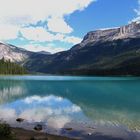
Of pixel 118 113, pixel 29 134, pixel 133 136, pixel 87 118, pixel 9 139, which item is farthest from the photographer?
pixel 118 113

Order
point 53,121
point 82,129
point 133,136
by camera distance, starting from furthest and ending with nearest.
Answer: point 53,121
point 82,129
point 133,136

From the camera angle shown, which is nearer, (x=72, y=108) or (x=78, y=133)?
(x=78, y=133)

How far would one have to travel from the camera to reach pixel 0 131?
22.5 metres

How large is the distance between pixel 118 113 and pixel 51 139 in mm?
24386

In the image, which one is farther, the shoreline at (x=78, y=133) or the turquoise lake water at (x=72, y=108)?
the turquoise lake water at (x=72, y=108)

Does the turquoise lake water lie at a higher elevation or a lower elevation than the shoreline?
lower

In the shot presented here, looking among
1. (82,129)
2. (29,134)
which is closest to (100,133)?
(82,129)

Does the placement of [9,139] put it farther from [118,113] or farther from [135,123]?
[118,113]

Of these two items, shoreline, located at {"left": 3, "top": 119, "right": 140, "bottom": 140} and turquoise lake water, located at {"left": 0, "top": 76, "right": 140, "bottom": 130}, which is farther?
turquoise lake water, located at {"left": 0, "top": 76, "right": 140, "bottom": 130}

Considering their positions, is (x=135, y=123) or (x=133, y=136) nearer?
(x=133, y=136)

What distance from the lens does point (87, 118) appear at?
4131cm

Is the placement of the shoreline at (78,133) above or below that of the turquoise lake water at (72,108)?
above

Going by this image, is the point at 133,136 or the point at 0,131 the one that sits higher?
the point at 0,131

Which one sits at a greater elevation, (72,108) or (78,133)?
(78,133)
